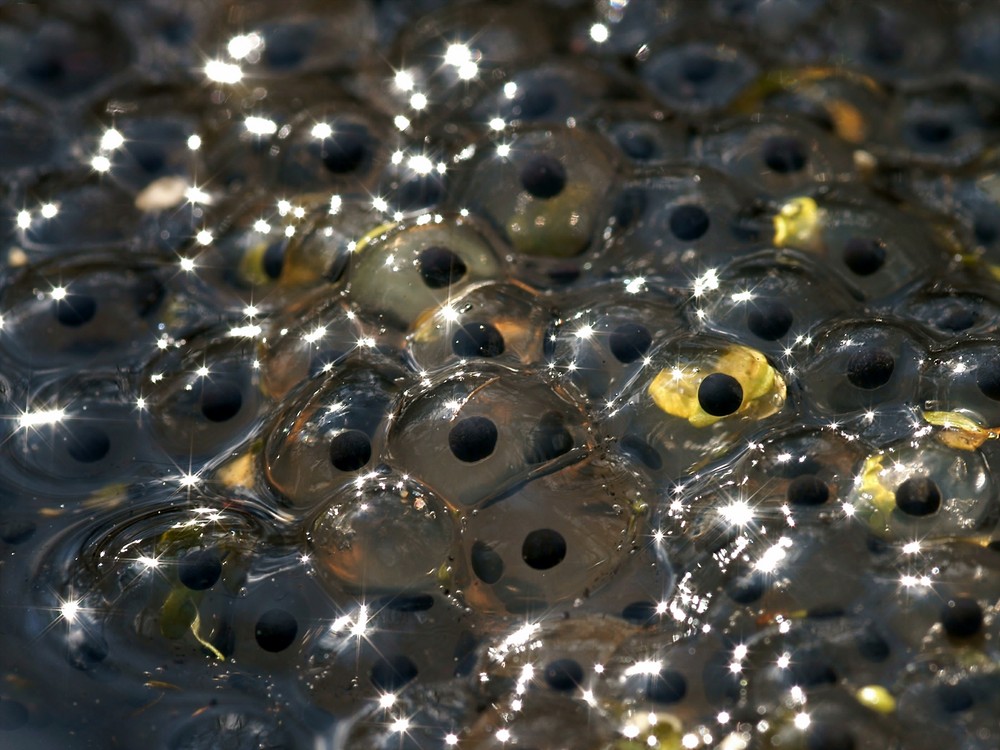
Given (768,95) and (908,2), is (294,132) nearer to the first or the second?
(768,95)

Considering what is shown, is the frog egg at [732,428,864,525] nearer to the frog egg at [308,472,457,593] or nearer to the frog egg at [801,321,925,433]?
the frog egg at [801,321,925,433]

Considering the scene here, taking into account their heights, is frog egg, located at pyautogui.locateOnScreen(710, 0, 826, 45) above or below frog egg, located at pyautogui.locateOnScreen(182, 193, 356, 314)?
above

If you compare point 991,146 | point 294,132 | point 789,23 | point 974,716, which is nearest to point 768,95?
point 789,23

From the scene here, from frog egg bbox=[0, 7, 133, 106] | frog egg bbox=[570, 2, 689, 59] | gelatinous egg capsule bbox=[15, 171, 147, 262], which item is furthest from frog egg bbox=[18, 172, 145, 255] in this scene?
frog egg bbox=[570, 2, 689, 59]

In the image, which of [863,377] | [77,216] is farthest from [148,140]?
[863,377]

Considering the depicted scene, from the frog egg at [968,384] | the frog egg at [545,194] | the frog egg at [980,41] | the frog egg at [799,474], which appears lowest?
the frog egg at [799,474]

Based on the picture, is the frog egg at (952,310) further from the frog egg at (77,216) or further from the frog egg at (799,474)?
the frog egg at (77,216)

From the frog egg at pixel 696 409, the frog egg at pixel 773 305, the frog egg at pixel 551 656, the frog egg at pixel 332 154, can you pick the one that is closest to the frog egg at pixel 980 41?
the frog egg at pixel 773 305
